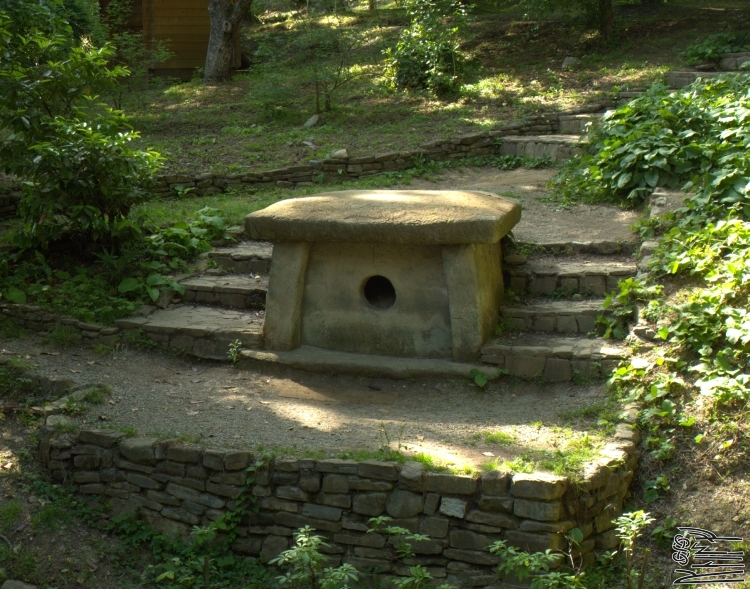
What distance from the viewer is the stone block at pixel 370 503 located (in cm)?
467

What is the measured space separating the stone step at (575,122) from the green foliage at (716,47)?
1.95 metres

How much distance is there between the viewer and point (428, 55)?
1284 cm

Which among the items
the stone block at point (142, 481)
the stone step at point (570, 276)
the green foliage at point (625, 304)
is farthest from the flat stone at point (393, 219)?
the stone block at point (142, 481)

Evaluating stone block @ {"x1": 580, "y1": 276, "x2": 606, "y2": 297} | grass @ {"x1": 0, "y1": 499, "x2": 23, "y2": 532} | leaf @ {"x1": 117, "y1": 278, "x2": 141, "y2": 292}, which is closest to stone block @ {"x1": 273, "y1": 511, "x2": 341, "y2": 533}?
grass @ {"x1": 0, "y1": 499, "x2": 23, "y2": 532}

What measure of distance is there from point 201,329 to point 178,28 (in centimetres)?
1099

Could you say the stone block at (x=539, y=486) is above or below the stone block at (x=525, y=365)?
below

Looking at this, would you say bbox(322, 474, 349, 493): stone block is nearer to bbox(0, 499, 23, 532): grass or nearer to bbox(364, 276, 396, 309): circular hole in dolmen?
bbox(0, 499, 23, 532): grass

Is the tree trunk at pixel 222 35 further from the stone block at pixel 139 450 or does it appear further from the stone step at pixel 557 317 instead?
the stone block at pixel 139 450

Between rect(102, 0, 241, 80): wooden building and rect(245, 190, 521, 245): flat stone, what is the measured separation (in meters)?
10.3

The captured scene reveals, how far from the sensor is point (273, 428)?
5.45m

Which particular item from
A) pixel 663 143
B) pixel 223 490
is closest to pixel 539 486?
pixel 223 490

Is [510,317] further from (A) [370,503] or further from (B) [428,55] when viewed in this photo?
(B) [428,55]

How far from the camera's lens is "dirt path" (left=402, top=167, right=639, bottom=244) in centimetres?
748

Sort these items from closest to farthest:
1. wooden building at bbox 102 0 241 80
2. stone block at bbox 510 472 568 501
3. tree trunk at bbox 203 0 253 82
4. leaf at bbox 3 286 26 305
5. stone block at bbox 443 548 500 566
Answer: stone block at bbox 510 472 568 501, stone block at bbox 443 548 500 566, leaf at bbox 3 286 26 305, tree trunk at bbox 203 0 253 82, wooden building at bbox 102 0 241 80
